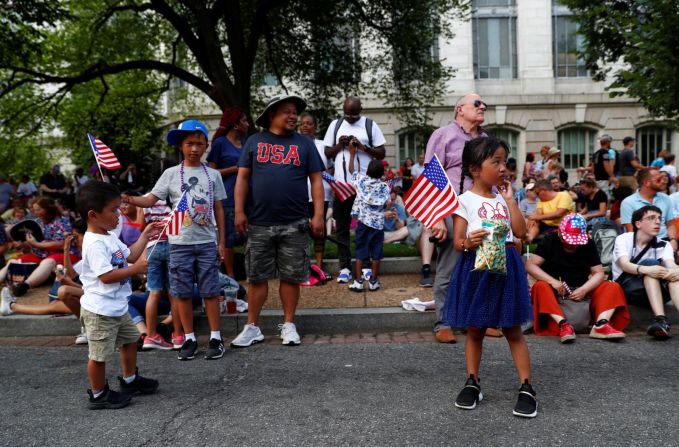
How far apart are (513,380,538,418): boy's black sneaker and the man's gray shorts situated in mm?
2520

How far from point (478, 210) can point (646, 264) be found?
328 centimetres

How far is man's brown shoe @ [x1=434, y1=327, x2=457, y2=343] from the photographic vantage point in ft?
18.9

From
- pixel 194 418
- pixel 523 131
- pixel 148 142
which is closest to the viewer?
pixel 194 418

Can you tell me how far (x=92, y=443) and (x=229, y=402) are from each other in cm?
94

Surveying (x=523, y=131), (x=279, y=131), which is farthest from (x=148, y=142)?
(x=279, y=131)

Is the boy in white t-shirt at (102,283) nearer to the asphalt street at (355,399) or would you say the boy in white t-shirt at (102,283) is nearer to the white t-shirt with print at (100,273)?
the white t-shirt with print at (100,273)

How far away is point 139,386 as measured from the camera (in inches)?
175

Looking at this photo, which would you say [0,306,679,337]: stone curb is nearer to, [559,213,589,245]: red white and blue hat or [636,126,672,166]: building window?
[559,213,589,245]: red white and blue hat

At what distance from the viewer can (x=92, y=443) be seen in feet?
11.7

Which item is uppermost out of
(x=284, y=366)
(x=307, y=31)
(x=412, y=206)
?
(x=307, y=31)

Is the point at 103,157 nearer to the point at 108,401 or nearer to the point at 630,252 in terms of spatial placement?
the point at 108,401

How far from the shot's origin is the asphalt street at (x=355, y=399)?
140 inches

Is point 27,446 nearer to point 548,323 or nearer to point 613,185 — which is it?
point 548,323

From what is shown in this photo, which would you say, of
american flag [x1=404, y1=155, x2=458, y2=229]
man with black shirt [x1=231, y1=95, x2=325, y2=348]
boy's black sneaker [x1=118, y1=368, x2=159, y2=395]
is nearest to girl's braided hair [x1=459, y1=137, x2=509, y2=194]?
american flag [x1=404, y1=155, x2=458, y2=229]
